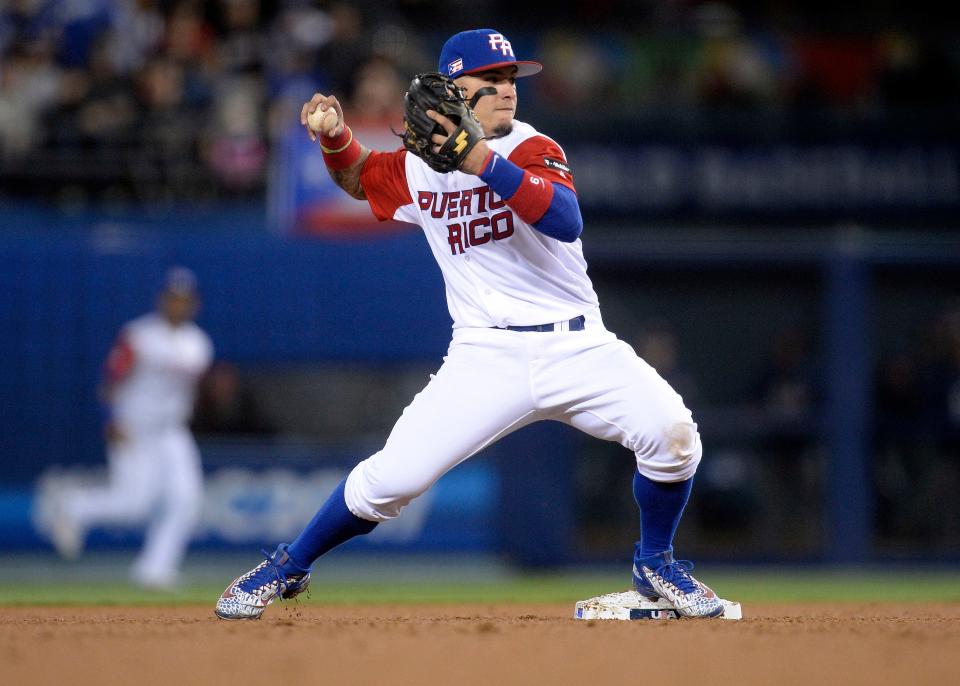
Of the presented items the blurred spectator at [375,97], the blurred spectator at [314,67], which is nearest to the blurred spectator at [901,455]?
the blurred spectator at [314,67]

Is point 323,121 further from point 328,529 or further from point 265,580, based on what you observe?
point 265,580

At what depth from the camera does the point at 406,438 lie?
14.8 feet

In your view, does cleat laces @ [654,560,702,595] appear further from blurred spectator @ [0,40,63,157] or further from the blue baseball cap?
blurred spectator @ [0,40,63,157]

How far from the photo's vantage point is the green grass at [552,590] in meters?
7.36

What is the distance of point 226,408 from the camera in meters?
10.5

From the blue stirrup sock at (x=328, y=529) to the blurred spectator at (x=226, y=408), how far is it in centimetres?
570

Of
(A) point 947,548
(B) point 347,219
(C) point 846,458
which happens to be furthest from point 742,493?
(B) point 347,219

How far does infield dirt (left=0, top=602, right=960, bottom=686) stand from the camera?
140 inches

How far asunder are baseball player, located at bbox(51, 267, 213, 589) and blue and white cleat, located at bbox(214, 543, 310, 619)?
413 cm

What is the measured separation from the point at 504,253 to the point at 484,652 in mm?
1376

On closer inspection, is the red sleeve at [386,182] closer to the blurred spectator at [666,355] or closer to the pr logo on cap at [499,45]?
the pr logo on cap at [499,45]

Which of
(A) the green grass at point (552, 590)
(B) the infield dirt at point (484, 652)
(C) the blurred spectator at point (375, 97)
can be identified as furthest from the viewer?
(C) the blurred spectator at point (375, 97)

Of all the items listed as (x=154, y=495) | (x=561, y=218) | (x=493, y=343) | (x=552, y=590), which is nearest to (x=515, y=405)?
(x=493, y=343)

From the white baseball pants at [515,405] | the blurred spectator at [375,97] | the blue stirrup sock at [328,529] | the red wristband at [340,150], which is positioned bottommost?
the blue stirrup sock at [328,529]
